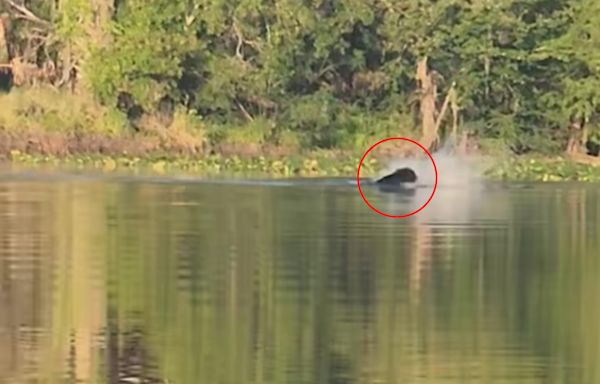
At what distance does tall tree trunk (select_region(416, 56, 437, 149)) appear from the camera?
4541 cm

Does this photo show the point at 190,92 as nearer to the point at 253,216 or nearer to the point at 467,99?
the point at 467,99

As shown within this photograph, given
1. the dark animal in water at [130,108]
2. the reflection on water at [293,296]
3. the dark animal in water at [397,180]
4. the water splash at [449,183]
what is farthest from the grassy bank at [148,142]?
the reflection on water at [293,296]

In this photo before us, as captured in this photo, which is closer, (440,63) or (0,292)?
(0,292)

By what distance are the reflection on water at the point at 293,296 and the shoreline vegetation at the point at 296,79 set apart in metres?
17.5

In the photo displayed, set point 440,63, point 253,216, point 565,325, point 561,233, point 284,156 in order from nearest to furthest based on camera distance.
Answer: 1. point 565,325
2. point 561,233
3. point 253,216
4. point 284,156
5. point 440,63

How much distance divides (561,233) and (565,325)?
9.25 metres

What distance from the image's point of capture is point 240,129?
1793 inches

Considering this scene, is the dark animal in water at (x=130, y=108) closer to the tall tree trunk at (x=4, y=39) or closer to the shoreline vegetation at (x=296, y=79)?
the shoreline vegetation at (x=296, y=79)

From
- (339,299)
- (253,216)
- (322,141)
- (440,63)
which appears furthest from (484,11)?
(339,299)

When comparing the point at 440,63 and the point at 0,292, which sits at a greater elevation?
the point at 440,63

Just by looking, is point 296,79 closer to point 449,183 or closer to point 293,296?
point 449,183

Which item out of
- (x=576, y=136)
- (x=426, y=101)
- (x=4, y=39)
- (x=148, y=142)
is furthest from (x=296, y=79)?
(x=4, y=39)

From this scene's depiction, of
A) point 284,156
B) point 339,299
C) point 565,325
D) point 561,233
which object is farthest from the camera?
point 284,156

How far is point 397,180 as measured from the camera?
3516 cm
